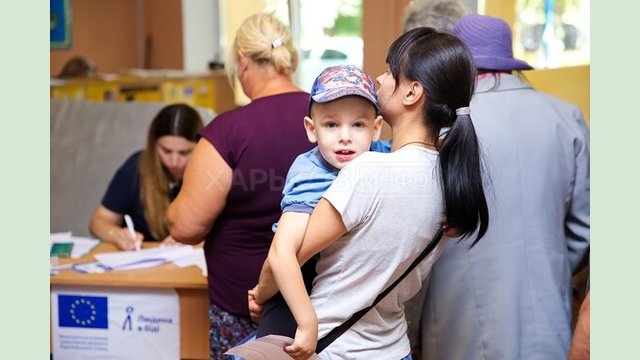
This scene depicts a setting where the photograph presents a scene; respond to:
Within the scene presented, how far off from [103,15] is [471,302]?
24.1 feet

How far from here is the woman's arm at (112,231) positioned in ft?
10.8

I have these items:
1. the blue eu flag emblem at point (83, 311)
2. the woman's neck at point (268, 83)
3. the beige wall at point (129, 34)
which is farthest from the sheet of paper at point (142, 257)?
the beige wall at point (129, 34)

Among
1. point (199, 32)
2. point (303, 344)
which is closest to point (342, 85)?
point (303, 344)

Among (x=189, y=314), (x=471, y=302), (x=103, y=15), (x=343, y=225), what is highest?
(x=103, y=15)

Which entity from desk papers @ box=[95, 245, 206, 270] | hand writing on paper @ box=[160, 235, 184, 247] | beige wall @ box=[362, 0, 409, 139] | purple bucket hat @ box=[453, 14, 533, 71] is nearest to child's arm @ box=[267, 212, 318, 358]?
purple bucket hat @ box=[453, 14, 533, 71]

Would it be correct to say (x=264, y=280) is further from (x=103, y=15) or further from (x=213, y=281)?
(x=103, y=15)

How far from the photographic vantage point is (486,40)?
2.21 m

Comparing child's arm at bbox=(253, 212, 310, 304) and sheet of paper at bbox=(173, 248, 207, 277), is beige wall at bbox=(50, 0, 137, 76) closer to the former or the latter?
sheet of paper at bbox=(173, 248, 207, 277)

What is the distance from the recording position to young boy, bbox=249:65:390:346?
1549mm

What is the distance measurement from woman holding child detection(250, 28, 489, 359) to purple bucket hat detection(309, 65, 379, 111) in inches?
2.3

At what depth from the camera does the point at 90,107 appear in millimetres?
5293

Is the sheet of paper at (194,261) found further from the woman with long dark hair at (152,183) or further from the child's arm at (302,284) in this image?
the child's arm at (302,284)

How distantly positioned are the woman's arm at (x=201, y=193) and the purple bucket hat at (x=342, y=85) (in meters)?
0.66

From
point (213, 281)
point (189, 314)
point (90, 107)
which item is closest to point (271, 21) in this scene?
point (213, 281)
